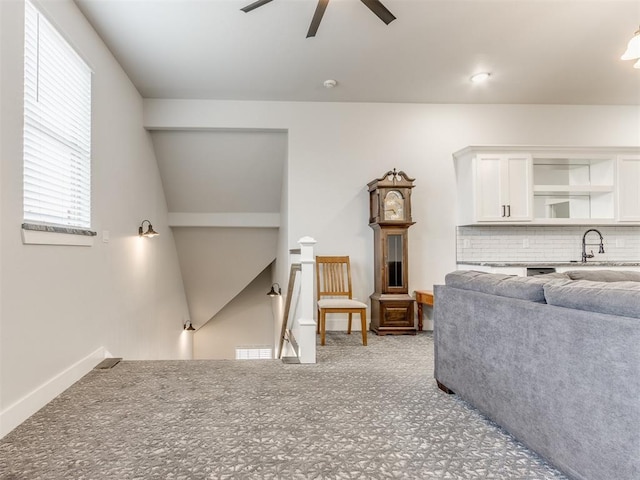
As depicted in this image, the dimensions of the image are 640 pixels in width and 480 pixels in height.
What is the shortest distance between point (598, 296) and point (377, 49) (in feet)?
9.96

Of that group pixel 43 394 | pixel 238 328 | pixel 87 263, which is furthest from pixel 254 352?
pixel 43 394

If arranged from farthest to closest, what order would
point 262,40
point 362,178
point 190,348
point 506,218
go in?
1. point 190,348
2. point 362,178
3. point 506,218
4. point 262,40

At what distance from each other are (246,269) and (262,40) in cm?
419

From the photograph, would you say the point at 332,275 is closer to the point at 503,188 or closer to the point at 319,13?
the point at 503,188

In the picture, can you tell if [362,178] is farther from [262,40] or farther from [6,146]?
[6,146]

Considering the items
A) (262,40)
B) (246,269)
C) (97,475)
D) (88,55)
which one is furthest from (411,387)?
(246,269)

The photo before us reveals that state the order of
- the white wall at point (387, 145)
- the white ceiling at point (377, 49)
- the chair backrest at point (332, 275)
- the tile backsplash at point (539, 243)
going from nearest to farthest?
the white ceiling at point (377, 49) → the chair backrest at point (332, 275) → the white wall at point (387, 145) → the tile backsplash at point (539, 243)

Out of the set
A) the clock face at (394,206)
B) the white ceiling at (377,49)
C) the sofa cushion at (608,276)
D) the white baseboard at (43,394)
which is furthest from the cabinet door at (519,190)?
the white baseboard at (43,394)

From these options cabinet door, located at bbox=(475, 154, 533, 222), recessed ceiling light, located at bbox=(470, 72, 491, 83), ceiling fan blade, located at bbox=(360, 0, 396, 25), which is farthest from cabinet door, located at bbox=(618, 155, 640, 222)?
ceiling fan blade, located at bbox=(360, 0, 396, 25)

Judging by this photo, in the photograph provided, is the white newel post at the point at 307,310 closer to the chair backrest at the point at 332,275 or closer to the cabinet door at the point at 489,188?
the chair backrest at the point at 332,275

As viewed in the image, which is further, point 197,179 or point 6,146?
point 197,179

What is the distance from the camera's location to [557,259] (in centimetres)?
515

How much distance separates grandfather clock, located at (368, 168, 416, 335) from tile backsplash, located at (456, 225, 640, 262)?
1.00m

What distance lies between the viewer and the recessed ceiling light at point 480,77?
14.1 feet
